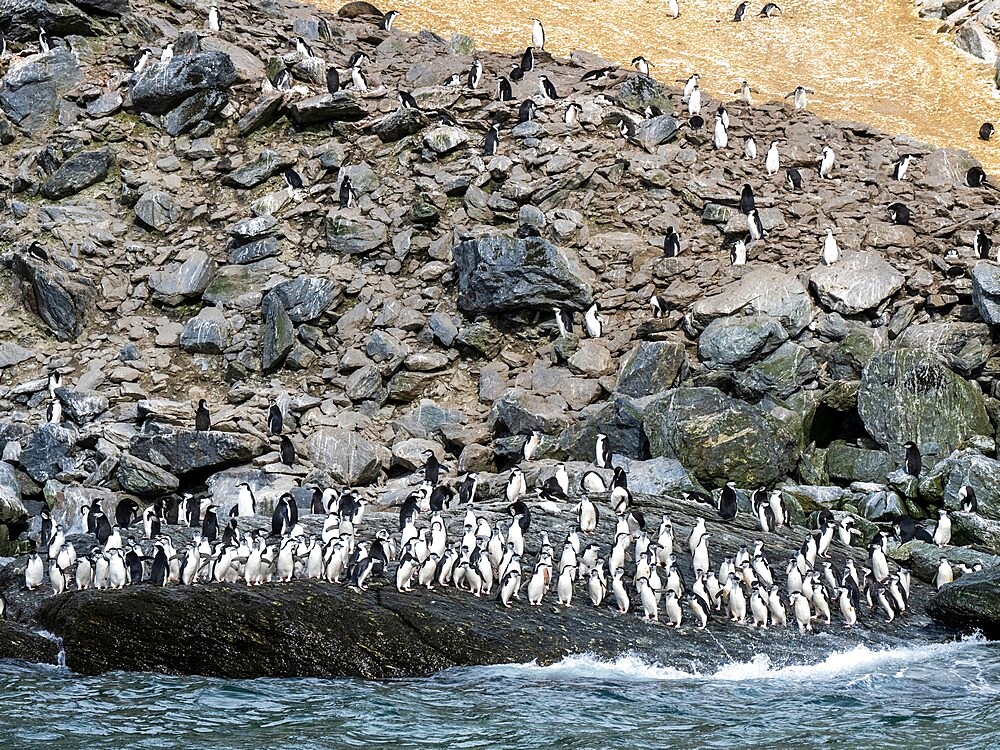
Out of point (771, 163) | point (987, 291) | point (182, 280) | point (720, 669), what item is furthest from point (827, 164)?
point (720, 669)

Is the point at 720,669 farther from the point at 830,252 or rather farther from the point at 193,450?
the point at 830,252

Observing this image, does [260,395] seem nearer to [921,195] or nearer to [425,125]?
[425,125]

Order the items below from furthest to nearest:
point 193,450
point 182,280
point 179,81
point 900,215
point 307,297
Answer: point 179,81, point 182,280, point 900,215, point 307,297, point 193,450

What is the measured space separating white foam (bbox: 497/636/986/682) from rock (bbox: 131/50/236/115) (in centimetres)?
2143

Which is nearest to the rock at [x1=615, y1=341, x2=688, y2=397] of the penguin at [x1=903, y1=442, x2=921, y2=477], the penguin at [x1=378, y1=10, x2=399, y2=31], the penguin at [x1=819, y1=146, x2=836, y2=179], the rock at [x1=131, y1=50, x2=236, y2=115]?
the penguin at [x1=903, y1=442, x2=921, y2=477]

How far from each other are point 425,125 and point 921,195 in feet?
39.1

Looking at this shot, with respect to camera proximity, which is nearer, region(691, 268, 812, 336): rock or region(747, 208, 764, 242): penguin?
region(691, 268, 812, 336): rock

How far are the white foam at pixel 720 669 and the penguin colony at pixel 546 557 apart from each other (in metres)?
0.82

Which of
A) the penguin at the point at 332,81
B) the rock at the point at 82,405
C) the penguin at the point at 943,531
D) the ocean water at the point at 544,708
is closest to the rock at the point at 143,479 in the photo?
the rock at the point at 82,405

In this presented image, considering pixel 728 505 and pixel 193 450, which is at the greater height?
pixel 193 450

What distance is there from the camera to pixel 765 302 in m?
24.2

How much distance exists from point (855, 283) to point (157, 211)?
52.8ft

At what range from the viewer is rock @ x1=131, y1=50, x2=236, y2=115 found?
101 ft

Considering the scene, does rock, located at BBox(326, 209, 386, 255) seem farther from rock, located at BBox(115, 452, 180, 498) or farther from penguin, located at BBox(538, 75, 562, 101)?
rock, located at BBox(115, 452, 180, 498)
